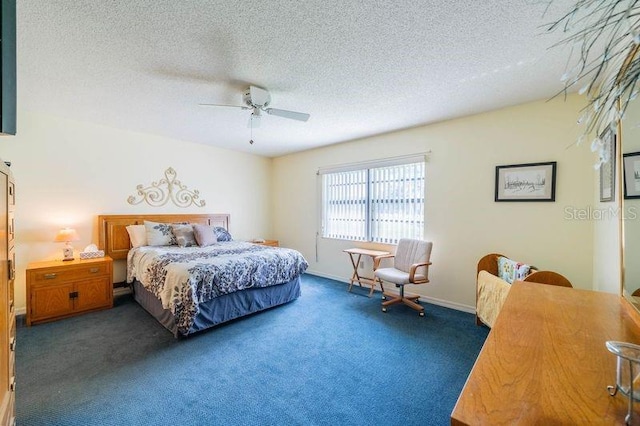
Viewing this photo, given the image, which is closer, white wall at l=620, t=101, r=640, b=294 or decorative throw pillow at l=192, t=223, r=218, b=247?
white wall at l=620, t=101, r=640, b=294

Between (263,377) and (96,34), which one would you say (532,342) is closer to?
(263,377)

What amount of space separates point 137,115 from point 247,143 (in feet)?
5.62

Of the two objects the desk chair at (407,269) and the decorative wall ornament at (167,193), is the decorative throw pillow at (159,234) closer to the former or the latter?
the decorative wall ornament at (167,193)

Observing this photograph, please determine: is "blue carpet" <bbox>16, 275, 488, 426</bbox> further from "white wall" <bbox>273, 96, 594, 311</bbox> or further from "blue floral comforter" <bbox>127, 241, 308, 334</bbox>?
"white wall" <bbox>273, 96, 594, 311</bbox>

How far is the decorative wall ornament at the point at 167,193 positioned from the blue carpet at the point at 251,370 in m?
1.80

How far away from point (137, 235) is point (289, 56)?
3.41 meters

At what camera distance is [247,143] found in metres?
4.81

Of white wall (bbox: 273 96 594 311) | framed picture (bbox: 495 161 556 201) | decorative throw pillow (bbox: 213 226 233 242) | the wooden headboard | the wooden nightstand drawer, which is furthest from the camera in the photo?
decorative throw pillow (bbox: 213 226 233 242)

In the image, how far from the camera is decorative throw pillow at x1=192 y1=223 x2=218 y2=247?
410 cm

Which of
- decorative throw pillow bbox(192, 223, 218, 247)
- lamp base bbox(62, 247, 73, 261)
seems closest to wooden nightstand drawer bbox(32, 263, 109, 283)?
lamp base bbox(62, 247, 73, 261)

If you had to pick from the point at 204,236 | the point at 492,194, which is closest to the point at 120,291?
the point at 204,236

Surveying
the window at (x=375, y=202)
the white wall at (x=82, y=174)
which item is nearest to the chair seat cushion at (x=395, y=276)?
the window at (x=375, y=202)

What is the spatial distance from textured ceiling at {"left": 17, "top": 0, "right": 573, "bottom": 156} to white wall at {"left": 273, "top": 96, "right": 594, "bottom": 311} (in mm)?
286

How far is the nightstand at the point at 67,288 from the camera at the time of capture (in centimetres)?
297
